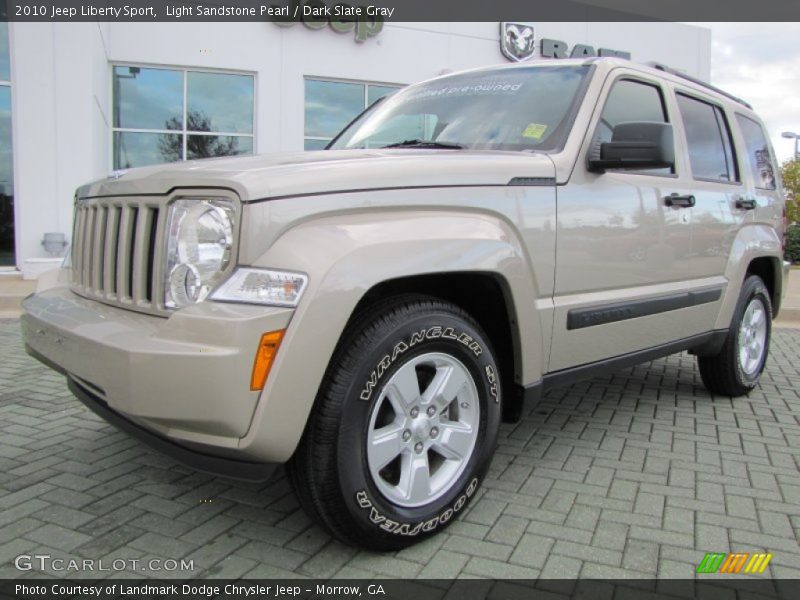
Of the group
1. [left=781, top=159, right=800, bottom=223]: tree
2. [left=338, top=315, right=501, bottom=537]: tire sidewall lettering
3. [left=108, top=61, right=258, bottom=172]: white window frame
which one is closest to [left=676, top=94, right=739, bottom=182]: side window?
[left=338, top=315, right=501, bottom=537]: tire sidewall lettering

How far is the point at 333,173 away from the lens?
2.29 metres

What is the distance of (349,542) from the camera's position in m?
2.40

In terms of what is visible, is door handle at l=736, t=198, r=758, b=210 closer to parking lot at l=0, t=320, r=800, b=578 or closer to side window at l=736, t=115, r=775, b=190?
side window at l=736, t=115, r=775, b=190

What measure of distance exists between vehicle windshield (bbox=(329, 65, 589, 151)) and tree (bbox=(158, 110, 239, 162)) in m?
9.36

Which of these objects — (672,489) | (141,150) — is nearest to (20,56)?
(141,150)

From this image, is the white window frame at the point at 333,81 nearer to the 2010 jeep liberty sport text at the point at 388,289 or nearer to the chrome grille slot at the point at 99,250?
the 2010 jeep liberty sport text at the point at 388,289

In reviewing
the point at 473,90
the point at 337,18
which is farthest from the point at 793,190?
the point at 473,90

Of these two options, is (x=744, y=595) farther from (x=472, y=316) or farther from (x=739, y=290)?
(x=739, y=290)

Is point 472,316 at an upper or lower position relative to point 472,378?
upper

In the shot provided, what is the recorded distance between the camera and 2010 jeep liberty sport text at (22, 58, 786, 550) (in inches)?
83.0

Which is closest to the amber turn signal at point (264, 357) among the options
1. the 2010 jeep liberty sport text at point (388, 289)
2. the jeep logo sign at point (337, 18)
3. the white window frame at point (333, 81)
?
the 2010 jeep liberty sport text at point (388, 289)

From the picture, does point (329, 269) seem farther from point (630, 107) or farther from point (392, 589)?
point (630, 107)

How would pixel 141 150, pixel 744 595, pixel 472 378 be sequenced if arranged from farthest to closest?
pixel 141 150 < pixel 472 378 < pixel 744 595

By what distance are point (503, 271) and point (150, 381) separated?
53.7 inches
